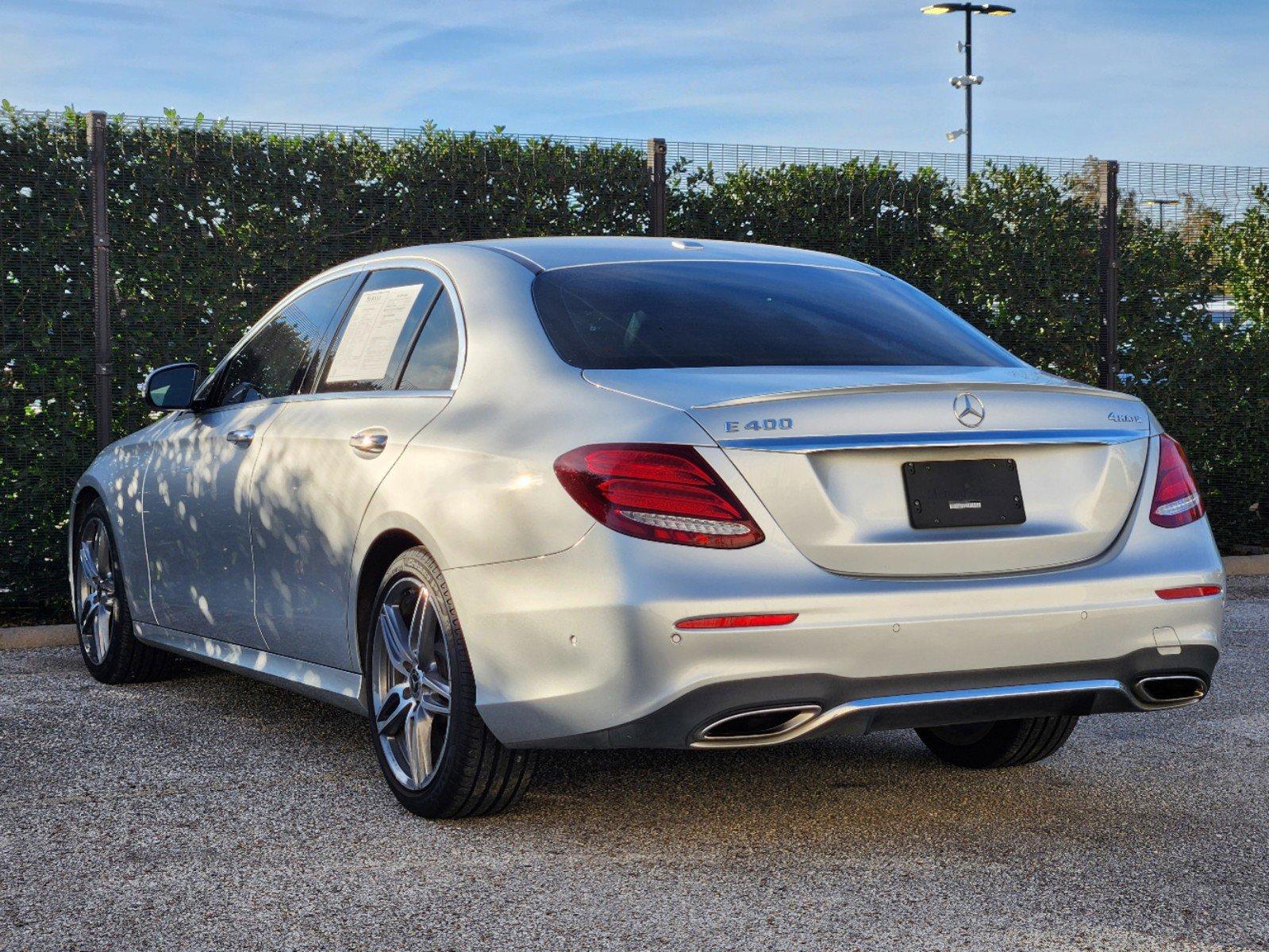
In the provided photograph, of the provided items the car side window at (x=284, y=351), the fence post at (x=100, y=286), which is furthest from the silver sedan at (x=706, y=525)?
the fence post at (x=100, y=286)

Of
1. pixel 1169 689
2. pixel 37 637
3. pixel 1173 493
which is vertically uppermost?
pixel 1173 493

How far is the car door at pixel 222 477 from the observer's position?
18.0 feet

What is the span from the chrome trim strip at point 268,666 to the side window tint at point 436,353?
90cm

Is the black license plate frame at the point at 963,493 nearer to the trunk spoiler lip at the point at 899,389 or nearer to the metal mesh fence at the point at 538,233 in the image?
the trunk spoiler lip at the point at 899,389

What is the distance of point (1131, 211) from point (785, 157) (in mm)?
2597

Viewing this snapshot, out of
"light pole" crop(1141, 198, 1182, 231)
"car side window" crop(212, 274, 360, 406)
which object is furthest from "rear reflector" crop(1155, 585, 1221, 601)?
"light pole" crop(1141, 198, 1182, 231)

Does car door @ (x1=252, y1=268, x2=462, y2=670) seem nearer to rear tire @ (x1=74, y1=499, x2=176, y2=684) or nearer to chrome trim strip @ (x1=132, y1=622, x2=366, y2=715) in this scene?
chrome trim strip @ (x1=132, y1=622, x2=366, y2=715)

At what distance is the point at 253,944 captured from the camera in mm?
3494

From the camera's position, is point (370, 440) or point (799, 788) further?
point (799, 788)

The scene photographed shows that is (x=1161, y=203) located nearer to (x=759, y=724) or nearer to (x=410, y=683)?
(x=410, y=683)

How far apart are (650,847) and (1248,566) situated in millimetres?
7235

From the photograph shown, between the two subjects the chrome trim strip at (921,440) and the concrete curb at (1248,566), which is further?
the concrete curb at (1248,566)

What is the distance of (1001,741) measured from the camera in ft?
16.7

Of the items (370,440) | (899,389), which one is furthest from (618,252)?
(899,389)
